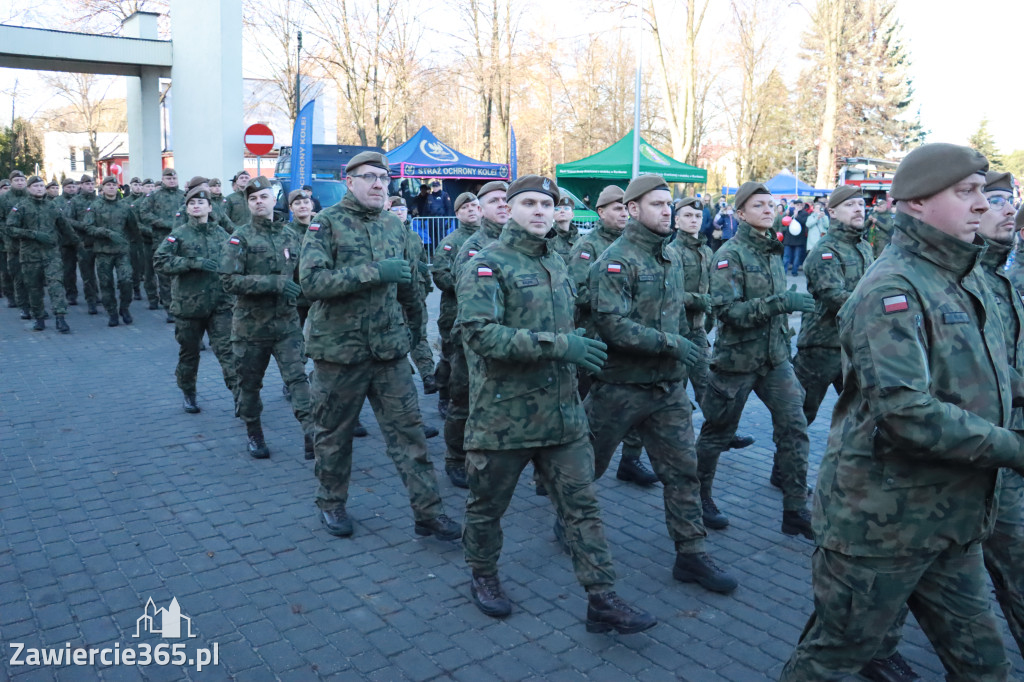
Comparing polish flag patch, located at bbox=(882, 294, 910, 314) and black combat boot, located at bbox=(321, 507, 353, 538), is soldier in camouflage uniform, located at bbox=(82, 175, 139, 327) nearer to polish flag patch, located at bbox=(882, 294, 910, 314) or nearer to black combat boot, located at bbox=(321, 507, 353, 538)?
black combat boot, located at bbox=(321, 507, 353, 538)

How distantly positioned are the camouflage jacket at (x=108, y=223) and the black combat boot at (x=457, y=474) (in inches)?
388

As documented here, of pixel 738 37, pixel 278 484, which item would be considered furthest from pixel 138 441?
pixel 738 37

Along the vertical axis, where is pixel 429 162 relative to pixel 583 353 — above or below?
above

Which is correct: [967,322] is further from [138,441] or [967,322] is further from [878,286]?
[138,441]

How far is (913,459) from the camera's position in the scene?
9.75 ft

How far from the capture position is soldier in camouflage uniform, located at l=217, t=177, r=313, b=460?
24.1 feet

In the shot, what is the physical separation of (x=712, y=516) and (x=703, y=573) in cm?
102

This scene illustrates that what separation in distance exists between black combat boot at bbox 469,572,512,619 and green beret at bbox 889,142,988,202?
2.85m

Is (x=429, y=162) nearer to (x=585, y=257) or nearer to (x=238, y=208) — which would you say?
(x=238, y=208)

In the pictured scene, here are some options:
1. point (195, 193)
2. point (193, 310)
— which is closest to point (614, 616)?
point (193, 310)

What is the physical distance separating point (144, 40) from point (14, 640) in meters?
19.4

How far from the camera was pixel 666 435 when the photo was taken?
511 cm

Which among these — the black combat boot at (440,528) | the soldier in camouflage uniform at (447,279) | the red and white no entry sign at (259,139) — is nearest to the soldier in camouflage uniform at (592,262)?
the soldier in camouflage uniform at (447,279)

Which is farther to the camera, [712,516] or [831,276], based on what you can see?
[831,276]
